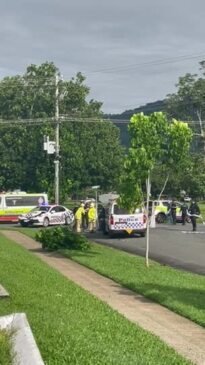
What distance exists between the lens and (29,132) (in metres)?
62.6

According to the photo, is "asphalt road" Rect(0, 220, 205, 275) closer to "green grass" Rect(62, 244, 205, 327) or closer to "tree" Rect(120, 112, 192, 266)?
"green grass" Rect(62, 244, 205, 327)

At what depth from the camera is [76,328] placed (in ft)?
29.2

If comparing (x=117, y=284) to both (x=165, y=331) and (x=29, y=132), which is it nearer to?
(x=165, y=331)

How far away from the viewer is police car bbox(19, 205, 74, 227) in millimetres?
42812

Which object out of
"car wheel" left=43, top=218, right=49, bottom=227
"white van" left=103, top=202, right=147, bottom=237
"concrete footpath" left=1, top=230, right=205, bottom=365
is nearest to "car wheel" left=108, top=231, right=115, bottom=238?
"white van" left=103, top=202, right=147, bottom=237

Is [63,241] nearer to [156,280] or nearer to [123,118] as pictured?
[156,280]

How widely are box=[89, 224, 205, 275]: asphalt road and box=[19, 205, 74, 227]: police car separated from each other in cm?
814

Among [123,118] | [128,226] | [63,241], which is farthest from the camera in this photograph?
[123,118]

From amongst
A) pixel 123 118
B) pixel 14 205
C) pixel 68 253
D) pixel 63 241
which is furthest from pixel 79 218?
pixel 123 118

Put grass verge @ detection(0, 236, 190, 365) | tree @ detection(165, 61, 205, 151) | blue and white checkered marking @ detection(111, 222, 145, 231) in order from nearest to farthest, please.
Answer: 1. grass verge @ detection(0, 236, 190, 365)
2. blue and white checkered marking @ detection(111, 222, 145, 231)
3. tree @ detection(165, 61, 205, 151)

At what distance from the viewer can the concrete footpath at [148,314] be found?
350 inches

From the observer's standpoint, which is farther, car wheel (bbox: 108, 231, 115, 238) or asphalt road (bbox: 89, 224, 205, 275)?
car wheel (bbox: 108, 231, 115, 238)

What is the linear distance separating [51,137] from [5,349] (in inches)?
2060

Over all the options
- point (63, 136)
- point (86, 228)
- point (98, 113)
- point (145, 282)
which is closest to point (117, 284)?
point (145, 282)
